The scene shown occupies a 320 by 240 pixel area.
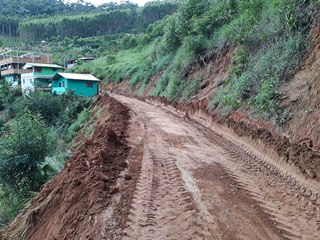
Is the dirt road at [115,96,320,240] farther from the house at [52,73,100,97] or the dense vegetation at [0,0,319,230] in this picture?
the house at [52,73,100,97]

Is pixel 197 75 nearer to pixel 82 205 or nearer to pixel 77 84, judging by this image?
pixel 82 205

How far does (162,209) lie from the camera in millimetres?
4832

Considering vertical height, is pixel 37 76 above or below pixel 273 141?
below

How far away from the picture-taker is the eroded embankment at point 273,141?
6470 millimetres

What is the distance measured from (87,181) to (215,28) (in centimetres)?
1627

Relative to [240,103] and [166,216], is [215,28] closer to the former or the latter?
[240,103]

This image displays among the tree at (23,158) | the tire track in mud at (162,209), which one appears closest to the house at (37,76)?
the tree at (23,158)

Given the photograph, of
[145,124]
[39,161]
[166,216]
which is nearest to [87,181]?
[166,216]

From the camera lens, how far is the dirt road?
14.1 feet

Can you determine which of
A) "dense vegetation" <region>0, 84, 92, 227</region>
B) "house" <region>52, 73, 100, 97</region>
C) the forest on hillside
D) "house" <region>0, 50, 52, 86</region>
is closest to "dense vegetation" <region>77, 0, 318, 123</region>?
"dense vegetation" <region>0, 84, 92, 227</region>

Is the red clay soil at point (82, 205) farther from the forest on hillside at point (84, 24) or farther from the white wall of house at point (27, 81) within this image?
the forest on hillside at point (84, 24)

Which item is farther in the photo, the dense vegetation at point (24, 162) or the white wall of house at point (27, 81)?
the white wall of house at point (27, 81)

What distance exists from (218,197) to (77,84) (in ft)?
114

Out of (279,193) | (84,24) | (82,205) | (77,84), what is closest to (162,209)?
(82,205)
